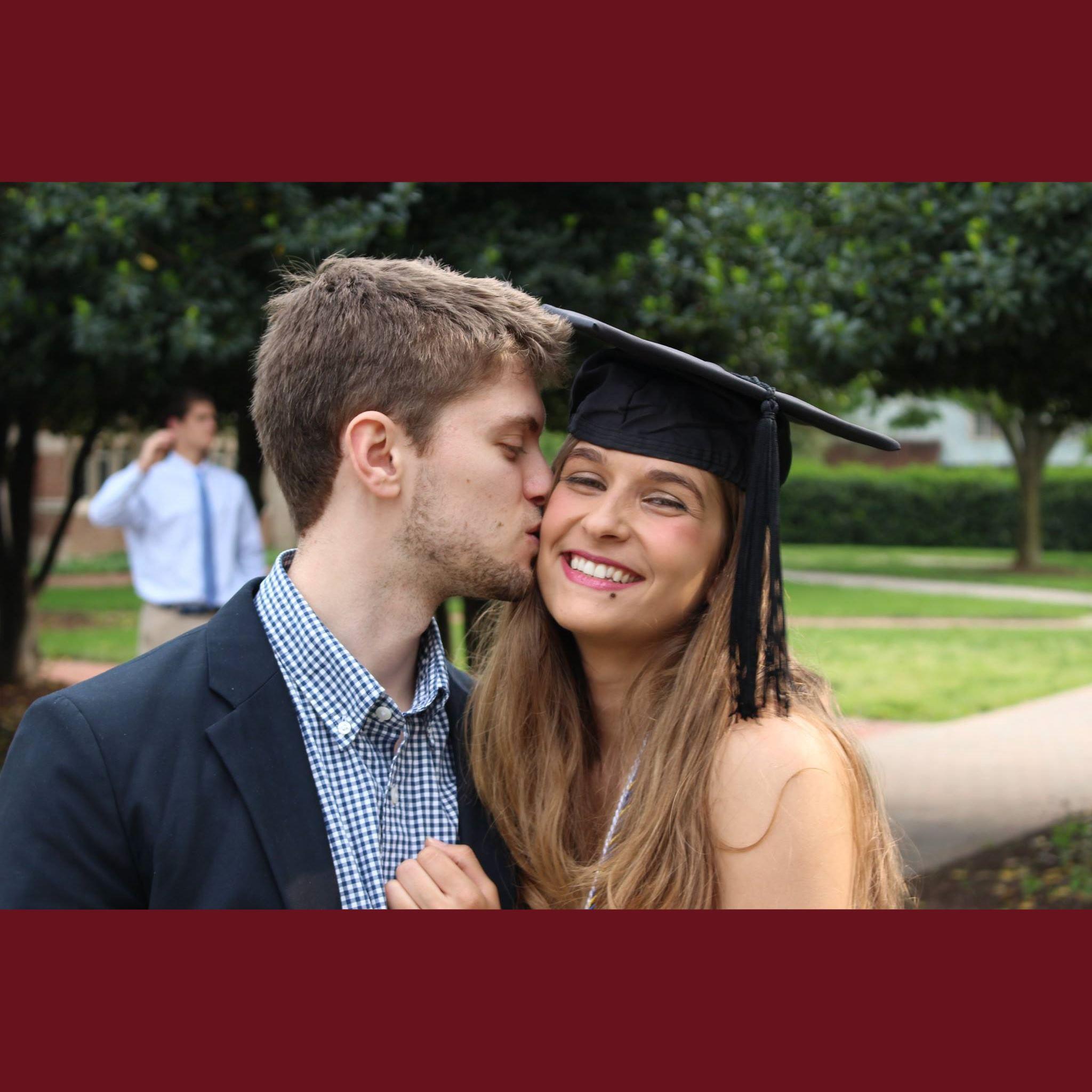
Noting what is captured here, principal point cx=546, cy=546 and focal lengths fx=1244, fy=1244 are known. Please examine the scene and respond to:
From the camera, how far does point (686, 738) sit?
7.39 feet

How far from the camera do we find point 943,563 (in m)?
27.7

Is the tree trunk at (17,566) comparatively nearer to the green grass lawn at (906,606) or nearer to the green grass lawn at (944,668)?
the green grass lawn at (944,668)

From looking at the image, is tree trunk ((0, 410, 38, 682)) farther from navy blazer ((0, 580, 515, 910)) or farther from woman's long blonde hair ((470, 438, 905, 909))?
navy blazer ((0, 580, 515, 910))

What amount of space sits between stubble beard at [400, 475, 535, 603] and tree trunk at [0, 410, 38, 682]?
9621 mm

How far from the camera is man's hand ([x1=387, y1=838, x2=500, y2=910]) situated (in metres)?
2.00

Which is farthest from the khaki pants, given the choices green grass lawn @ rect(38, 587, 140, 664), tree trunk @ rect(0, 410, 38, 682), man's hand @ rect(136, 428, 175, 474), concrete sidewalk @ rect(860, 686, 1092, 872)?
green grass lawn @ rect(38, 587, 140, 664)

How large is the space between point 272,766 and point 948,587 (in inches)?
834

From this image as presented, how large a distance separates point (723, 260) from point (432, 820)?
182 inches

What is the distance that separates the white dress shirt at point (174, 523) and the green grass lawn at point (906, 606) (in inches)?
401

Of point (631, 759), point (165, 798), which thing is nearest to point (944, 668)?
point (631, 759)

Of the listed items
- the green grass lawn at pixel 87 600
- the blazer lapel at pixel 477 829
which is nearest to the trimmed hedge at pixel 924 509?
the green grass lawn at pixel 87 600

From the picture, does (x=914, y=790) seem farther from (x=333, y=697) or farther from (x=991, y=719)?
(x=333, y=697)

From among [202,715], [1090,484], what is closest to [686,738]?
[202,715]

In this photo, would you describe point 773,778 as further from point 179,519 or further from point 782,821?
point 179,519
